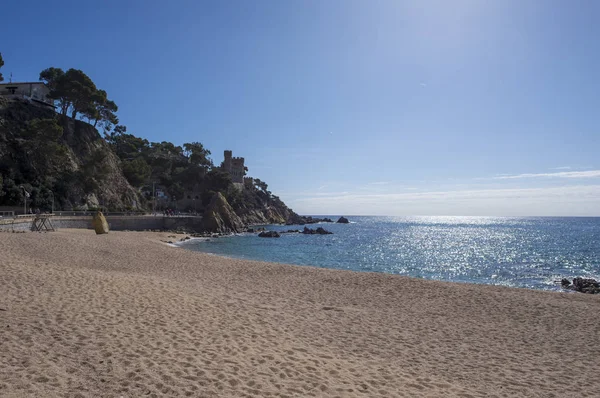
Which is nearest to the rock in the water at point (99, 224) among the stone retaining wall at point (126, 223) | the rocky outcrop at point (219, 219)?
the stone retaining wall at point (126, 223)

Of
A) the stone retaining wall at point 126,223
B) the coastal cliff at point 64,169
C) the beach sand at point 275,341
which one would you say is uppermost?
the coastal cliff at point 64,169

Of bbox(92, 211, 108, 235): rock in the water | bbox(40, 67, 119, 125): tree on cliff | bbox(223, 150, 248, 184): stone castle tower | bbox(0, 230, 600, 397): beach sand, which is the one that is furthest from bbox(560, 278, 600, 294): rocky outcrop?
bbox(223, 150, 248, 184): stone castle tower

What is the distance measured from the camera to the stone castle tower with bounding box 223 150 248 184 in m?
116

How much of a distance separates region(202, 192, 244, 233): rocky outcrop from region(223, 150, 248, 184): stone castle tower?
45491 mm

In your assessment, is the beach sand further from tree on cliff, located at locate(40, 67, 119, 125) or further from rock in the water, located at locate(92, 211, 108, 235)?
tree on cliff, located at locate(40, 67, 119, 125)

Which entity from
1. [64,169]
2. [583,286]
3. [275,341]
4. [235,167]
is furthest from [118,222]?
[235,167]

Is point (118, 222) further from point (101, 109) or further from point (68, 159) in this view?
point (101, 109)

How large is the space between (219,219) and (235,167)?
53691 millimetres

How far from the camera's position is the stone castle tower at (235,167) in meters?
116

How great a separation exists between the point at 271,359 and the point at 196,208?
3412 inches

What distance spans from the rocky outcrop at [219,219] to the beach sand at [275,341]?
4888 cm

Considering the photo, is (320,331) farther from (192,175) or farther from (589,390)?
(192,175)

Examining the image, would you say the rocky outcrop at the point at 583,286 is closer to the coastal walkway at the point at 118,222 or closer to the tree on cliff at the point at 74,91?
the coastal walkway at the point at 118,222

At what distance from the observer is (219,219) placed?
66.4 m
